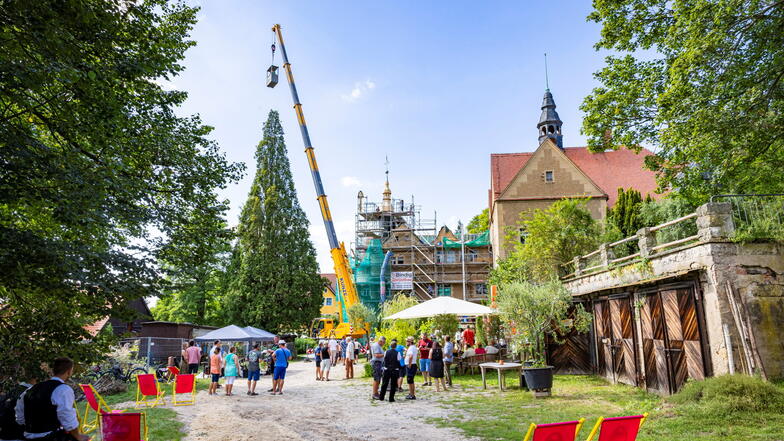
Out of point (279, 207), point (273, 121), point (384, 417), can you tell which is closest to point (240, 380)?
point (384, 417)

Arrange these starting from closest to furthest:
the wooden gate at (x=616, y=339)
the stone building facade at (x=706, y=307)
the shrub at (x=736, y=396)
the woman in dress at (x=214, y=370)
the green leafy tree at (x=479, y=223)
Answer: the shrub at (x=736, y=396) < the stone building facade at (x=706, y=307) < the wooden gate at (x=616, y=339) < the woman in dress at (x=214, y=370) < the green leafy tree at (x=479, y=223)

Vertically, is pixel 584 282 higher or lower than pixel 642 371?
higher

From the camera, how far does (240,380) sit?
19.9 metres

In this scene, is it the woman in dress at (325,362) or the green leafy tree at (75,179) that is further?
the woman in dress at (325,362)

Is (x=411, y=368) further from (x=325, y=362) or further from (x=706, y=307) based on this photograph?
(x=706, y=307)

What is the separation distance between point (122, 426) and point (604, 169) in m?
37.7

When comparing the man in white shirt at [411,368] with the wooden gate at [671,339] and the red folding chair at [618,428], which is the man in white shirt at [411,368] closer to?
the wooden gate at [671,339]

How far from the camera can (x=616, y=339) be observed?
14.0 metres

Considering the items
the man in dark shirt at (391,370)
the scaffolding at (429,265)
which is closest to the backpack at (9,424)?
the man in dark shirt at (391,370)

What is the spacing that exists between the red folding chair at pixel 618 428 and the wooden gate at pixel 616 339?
9.12 m

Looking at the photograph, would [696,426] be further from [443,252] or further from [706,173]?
[443,252]

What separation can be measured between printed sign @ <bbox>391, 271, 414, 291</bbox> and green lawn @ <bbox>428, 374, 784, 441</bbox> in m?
32.5

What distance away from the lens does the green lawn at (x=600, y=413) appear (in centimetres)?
733

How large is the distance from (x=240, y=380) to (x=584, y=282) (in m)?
13.8
